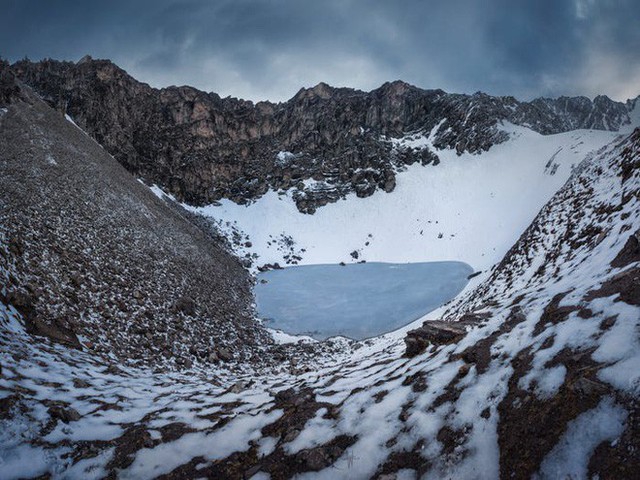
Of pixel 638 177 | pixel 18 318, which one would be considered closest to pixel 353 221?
pixel 638 177

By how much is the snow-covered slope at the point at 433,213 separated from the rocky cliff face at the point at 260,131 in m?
3.19

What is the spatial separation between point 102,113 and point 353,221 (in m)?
42.7

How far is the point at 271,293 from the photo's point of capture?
28047 mm

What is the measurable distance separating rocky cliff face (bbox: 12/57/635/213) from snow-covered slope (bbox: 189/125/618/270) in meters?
3.19

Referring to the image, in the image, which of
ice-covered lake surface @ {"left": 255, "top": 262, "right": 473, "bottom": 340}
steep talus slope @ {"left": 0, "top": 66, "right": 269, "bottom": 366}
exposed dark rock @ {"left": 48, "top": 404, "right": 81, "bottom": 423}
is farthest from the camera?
ice-covered lake surface @ {"left": 255, "top": 262, "right": 473, "bottom": 340}

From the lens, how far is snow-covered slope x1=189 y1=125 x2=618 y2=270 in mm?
39844

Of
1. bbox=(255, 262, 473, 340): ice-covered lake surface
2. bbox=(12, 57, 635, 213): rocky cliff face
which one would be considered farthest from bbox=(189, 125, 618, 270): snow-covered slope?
bbox=(255, 262, 473, 340): ice-covered lake surface

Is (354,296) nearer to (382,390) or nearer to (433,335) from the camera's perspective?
(433,335)

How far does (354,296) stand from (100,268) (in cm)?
1891

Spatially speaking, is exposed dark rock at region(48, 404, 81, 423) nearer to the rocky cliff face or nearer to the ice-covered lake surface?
the ice-covered lake surface

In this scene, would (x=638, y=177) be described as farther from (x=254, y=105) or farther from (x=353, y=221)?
(x=254, y=105)

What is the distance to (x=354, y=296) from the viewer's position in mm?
27031

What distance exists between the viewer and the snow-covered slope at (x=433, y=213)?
39844mm

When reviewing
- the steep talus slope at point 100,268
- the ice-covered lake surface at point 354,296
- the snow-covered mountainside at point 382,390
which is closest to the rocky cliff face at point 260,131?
the ice-covered lake surface at point 354,296
